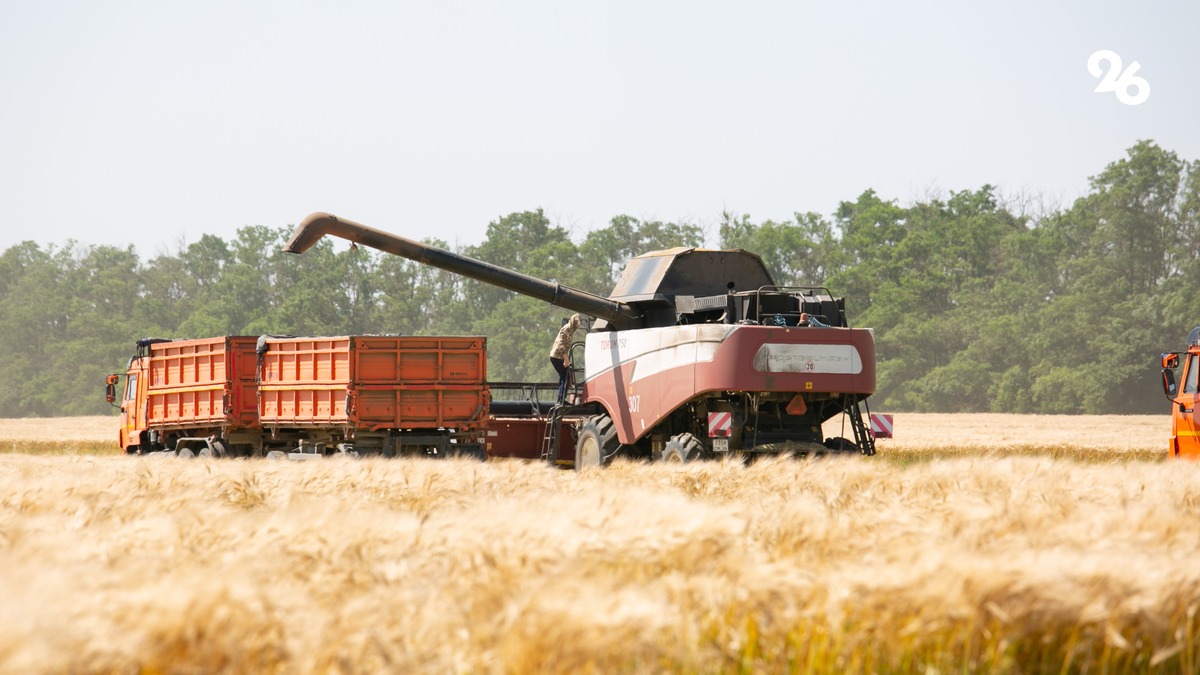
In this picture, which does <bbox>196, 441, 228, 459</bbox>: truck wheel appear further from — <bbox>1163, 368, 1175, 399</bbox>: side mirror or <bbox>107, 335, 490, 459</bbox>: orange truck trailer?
<bbox>1163, 368, 1175, 399</bbox>: side mirror

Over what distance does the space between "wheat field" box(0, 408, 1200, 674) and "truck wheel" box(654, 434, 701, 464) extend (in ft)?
22.0

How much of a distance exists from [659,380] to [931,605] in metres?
9.53

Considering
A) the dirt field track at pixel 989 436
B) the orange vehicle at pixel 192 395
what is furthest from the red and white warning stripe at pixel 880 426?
the orange vehicle at pixel 192 395

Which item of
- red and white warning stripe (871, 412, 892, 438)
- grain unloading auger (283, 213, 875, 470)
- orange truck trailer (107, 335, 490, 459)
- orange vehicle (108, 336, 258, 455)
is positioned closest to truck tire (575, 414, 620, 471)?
grain unloading auger (283, 213, 875, 470)

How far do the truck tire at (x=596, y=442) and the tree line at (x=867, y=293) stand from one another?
47509 mm

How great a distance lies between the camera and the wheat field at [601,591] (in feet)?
8.59

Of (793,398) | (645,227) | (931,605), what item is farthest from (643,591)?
(645,227)

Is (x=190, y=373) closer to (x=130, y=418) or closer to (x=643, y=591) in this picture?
(x=130, y=418)

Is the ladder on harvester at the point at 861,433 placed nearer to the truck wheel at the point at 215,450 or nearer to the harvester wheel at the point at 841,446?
the harvester wheel at the point at 841,446

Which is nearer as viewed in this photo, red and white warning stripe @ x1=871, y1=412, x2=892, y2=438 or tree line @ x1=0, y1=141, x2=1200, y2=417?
red and white warning stripe @ x1=871, y1=412, x2=892, y2=438

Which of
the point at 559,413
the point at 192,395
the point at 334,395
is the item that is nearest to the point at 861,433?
the point at 559,413

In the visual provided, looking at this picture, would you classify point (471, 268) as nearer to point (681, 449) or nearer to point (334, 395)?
point (334, 395)

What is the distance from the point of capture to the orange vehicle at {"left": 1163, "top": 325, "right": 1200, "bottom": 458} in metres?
13.2

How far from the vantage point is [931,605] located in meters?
3.03
